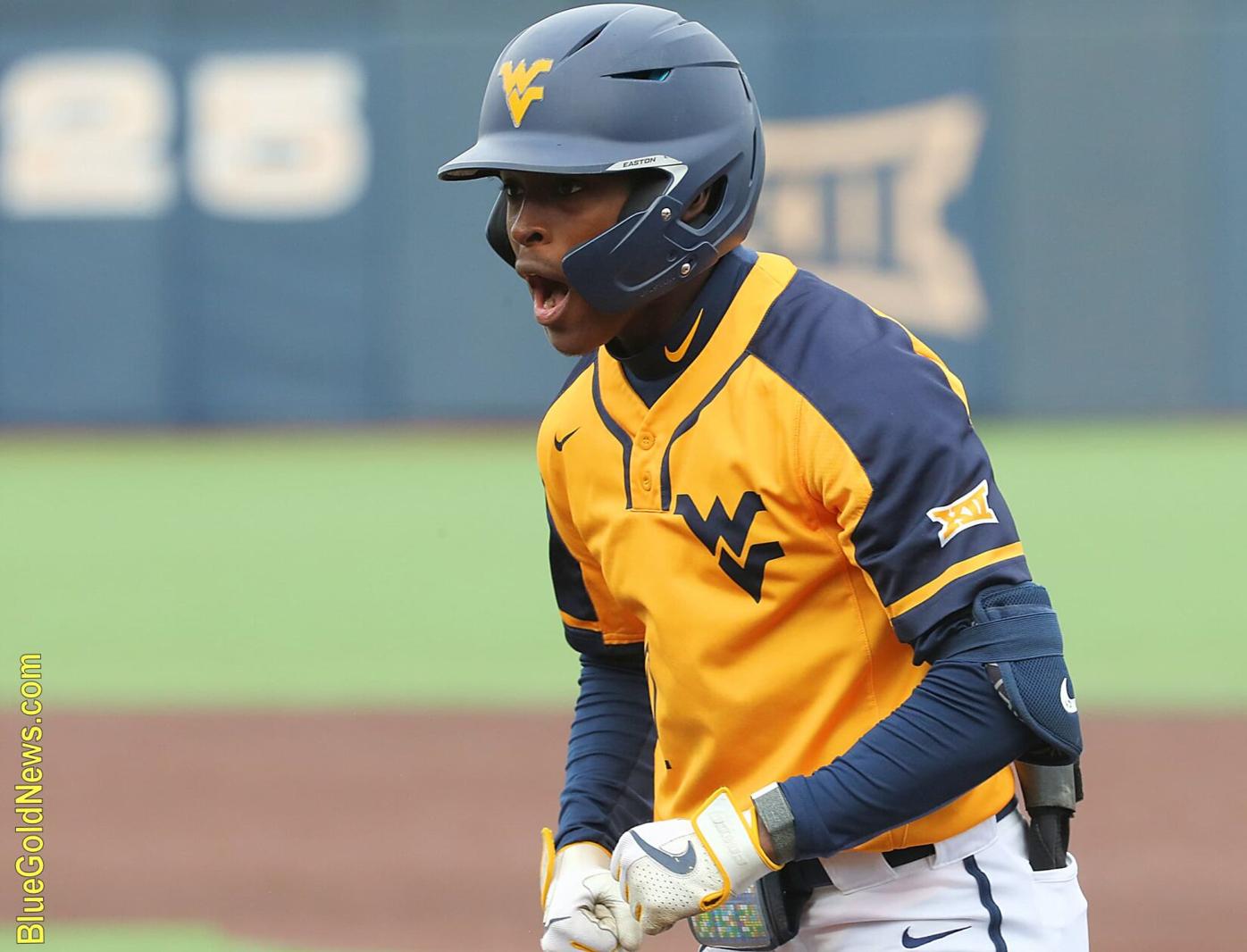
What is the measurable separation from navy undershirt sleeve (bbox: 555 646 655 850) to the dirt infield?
2630 mm

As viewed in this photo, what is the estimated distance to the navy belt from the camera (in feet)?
8.71

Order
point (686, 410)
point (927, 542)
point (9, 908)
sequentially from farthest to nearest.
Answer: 1. point (9, 908)
2. point (686, 410)
3. point (927, 542)

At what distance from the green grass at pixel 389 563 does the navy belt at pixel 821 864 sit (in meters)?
5.84

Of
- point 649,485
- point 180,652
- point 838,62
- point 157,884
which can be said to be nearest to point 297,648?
point 180,652

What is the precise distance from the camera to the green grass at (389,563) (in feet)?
29.7

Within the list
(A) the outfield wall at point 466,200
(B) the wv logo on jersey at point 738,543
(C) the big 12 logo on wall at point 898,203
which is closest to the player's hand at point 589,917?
(B) the wv logo on jersey at point 738,543

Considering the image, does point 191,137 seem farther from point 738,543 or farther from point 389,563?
point 738,543

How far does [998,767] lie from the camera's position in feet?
8.11

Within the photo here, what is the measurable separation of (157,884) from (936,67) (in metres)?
13.6

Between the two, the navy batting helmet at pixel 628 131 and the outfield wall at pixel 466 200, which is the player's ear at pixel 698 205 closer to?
the navy batting helmet at pixel 628 131

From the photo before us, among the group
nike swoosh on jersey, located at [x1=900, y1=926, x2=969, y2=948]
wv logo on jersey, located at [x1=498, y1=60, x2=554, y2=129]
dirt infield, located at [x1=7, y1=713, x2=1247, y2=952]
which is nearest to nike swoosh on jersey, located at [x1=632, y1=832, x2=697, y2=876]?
nike swoosh on jersey, located at [x1=900, y1=926, x2=969, y2=948]

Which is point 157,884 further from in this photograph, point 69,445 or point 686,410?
point 69,445

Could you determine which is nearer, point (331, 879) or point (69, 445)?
point (331, 879)

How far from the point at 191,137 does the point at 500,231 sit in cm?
1622
